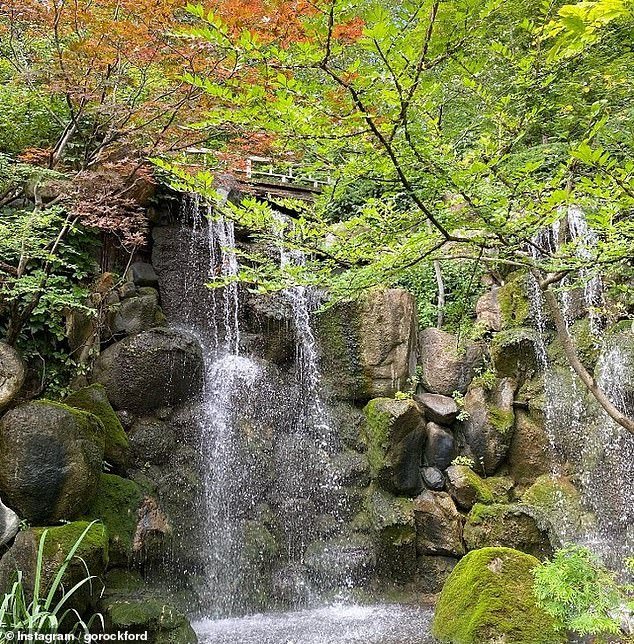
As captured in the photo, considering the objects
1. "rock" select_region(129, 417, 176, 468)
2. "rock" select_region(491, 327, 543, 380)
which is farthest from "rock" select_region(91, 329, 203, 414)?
"rock" select_region(491, 327, 543, 380)

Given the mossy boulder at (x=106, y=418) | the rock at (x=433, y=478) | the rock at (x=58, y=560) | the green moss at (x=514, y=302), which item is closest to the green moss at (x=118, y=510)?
the mossy boulder at (x=106, y=418)

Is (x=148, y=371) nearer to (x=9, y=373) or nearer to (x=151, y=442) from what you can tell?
(x=151, y=442)

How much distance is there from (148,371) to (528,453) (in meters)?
6.35

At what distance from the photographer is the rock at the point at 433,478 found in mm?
8414

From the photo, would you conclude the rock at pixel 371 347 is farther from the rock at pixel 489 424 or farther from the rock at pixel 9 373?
the rock at pixel 9 373

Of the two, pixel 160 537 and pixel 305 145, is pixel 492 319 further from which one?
pixel 305 145

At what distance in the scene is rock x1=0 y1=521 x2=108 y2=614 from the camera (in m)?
4.87

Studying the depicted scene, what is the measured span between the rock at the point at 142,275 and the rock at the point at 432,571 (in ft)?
21.9

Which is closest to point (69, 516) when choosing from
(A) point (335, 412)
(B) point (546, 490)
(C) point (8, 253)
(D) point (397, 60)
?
(C) point (8, 253)

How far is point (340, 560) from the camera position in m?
7.57

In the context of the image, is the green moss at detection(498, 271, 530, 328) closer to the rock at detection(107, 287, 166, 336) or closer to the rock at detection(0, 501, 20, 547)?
the rock at detection(107, 287, 166, 336)

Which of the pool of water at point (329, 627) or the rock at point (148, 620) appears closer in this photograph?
the rock at point (148, 620)

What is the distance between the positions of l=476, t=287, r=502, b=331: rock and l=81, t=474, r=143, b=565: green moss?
6.95 meters

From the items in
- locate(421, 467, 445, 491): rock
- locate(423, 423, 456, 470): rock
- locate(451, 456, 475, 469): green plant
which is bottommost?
locate(421, 467, 445, 491): rock
